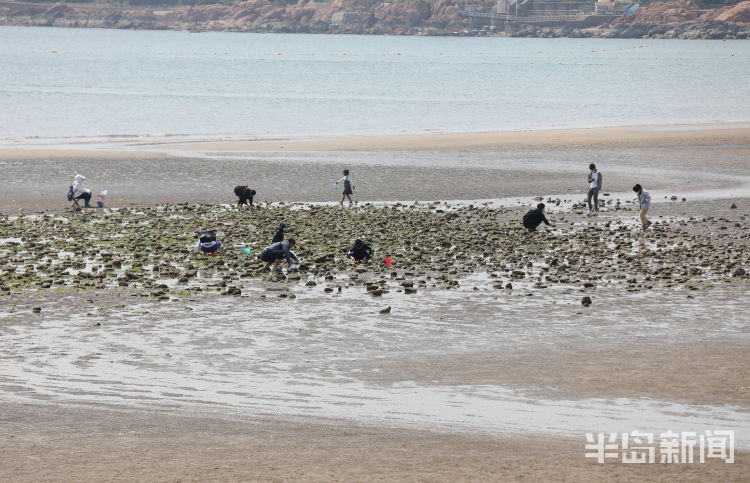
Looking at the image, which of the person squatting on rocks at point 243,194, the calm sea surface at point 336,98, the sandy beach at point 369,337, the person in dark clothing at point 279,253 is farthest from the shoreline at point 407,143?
the person in dark clothing at point 279,253

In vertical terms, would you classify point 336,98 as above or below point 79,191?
above

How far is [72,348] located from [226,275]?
6.98 metres

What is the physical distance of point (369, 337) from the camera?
20.3 metres

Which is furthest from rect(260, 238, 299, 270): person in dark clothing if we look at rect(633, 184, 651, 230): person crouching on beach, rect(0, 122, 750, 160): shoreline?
rect(0, 122, 750, 160): shoreline

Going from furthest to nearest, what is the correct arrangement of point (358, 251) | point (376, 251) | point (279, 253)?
point (376, 251), point (358, 251), point (279, 253)

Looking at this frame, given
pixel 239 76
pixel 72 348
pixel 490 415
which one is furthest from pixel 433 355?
pixel 239 76

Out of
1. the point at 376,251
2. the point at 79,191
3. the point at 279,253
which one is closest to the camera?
the point at 279,253

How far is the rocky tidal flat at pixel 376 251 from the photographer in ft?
81.7

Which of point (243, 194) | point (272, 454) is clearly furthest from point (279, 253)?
point (272, 454)

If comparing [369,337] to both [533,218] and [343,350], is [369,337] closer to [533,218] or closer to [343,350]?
[343,350]

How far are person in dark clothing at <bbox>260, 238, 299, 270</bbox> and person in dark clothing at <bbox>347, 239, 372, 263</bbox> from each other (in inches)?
66.2

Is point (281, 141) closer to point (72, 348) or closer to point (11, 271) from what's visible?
point (11, 271)

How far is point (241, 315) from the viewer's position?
72.2 feet

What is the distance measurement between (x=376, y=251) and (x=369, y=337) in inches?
329
